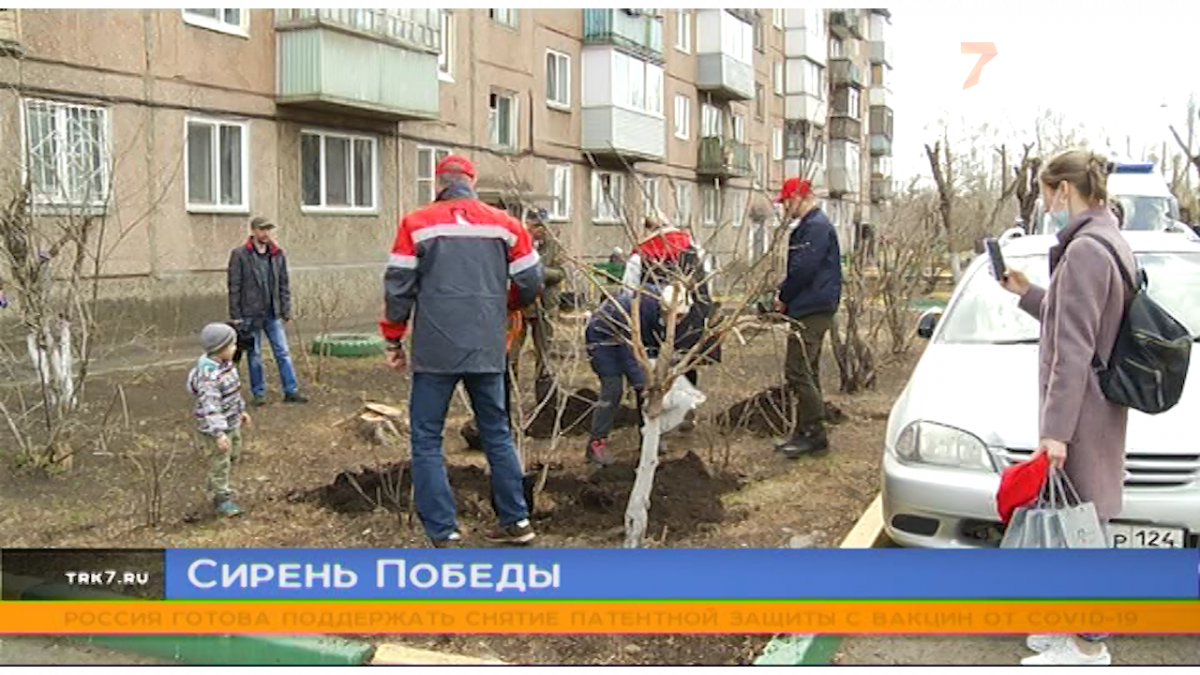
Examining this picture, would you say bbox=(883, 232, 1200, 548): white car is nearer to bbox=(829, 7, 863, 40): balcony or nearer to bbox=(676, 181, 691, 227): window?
bbox=(676, 181, 691, 227): window

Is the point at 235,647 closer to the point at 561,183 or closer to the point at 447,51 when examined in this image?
the point at 447,51

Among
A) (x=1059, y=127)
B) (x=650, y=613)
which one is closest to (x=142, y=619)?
(x=650, y=613)

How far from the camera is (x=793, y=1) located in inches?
151

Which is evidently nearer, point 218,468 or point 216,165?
point 218,468

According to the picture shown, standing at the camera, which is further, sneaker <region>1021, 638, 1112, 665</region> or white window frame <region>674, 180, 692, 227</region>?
white window frame <region>674, 180, 692, 227</region>

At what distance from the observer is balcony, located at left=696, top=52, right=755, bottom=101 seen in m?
30.0

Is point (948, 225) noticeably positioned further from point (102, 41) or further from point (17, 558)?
point (17, 558)

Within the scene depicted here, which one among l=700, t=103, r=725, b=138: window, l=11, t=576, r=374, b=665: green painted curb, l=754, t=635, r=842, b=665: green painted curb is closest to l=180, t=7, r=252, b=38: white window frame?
l=11, t=576, r=374, b=665: green painted curb

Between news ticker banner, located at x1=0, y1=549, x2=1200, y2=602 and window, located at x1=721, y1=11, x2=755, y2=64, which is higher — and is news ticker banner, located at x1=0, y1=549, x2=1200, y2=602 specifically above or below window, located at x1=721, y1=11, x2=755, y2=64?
below

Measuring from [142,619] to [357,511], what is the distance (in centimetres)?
179

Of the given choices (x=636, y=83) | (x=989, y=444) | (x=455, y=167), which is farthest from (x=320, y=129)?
(x=989, y=444)

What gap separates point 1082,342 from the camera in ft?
10.4

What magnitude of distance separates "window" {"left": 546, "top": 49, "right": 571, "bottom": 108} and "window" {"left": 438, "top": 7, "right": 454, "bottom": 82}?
12.4 ft

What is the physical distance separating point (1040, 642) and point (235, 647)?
2760mm
